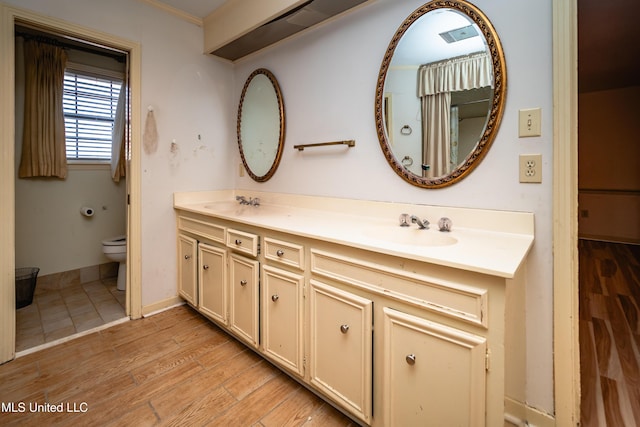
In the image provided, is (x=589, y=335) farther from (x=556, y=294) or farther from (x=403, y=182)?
(x=403, y=182)

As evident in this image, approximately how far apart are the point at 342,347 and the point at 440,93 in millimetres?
1284

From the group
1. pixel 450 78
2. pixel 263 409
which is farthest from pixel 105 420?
pixel 450 78

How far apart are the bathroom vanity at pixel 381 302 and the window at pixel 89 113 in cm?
190

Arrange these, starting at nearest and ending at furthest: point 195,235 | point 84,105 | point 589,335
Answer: point 589,335
point 195,235
point 84,105

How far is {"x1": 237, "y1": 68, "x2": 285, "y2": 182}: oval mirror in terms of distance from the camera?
2.33 meters

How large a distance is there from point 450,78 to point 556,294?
1.05m

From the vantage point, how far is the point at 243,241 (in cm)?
173

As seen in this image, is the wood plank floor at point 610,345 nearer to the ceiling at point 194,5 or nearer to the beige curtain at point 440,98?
the beige curtain at point 440,98

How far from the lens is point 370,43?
1.72m

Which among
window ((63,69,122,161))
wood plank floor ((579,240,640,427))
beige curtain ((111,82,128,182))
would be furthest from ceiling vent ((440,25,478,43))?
window ((63,69,122,161))

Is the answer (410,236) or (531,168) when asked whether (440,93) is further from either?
(410,236)

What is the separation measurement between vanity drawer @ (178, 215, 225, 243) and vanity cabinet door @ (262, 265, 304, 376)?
1.64 feet

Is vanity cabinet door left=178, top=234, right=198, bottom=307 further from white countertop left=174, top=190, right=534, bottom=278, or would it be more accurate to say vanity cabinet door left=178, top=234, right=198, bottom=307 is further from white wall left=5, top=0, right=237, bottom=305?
white countertop left=174, top=190, right=534, bottom=278

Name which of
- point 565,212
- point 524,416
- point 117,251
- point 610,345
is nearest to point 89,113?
point 117,251
